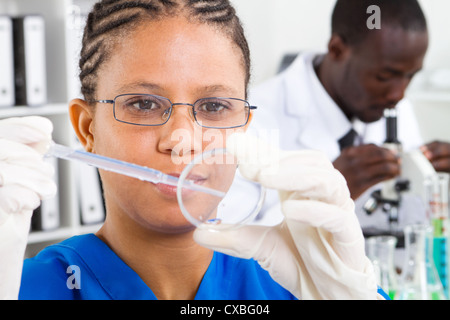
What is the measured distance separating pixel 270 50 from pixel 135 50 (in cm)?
277

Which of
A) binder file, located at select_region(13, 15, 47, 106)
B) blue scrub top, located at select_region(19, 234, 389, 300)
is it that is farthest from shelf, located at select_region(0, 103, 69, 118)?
blue scrub top, located at select_region(19, 234, 389, 300)

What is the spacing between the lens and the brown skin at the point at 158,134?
2.24ft

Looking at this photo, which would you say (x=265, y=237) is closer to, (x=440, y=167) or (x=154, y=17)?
(x=154, y=17)

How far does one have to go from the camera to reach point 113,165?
2.02ft

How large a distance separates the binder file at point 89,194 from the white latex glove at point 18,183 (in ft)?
4.69

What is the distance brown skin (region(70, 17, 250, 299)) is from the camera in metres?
0.68

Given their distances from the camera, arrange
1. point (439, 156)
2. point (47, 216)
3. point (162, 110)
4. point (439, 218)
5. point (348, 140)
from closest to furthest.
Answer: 1. point (162, 110)
2. point (439, 218)
3. point (439, 156)
4. point (348, 140)
5. point (47, 216)

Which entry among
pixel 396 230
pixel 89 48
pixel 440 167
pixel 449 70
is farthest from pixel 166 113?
pixel 449 70

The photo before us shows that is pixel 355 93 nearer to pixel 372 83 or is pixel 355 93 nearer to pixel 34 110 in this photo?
pixel 372 83

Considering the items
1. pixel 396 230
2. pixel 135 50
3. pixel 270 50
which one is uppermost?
pixel 270 50

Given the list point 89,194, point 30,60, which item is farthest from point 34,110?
point 89,194

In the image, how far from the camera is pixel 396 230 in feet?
5.22

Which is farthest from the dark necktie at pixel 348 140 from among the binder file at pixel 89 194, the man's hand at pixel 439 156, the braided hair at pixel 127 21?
the braided hair at pixel 127 21

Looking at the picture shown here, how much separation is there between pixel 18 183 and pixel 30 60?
1.44 meters
